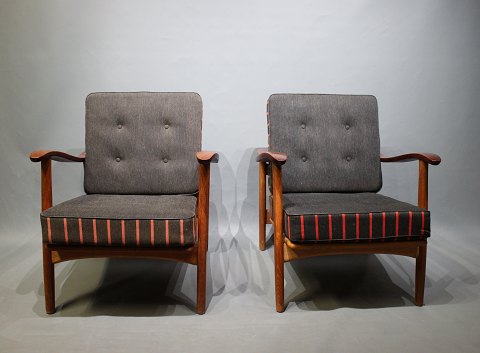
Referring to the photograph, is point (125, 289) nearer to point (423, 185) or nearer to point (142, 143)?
point (142, 143)

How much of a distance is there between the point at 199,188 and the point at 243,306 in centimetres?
53

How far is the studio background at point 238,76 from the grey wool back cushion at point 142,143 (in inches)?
18.3

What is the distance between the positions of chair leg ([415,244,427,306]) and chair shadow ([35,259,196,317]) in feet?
3.03

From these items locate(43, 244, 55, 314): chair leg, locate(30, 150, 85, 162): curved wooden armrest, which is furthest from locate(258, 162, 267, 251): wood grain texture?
locate(43, 244, 55, 314): chair leg

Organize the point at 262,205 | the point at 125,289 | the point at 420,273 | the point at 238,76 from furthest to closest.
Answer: the point at 238,76, the point at 262,205, the point at 125,289, the point at 420,273

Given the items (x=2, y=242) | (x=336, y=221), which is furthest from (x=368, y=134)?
(x=2, y=242)

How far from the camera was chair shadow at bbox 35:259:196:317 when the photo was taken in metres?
1.55

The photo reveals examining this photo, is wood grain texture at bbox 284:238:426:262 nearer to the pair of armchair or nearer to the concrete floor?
the pair of armchair

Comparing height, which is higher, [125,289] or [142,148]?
[142,148]

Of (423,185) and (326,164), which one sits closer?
(423,185)

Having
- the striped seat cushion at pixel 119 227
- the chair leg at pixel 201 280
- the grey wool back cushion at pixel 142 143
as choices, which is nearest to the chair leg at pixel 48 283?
the striped seat cushion at pixel 119 227

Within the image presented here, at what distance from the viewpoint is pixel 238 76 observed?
7.68ft

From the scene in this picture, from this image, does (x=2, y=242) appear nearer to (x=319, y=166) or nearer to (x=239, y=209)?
(x=239, y=209)

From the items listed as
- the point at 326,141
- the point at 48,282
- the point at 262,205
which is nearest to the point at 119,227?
the point at 48,282
